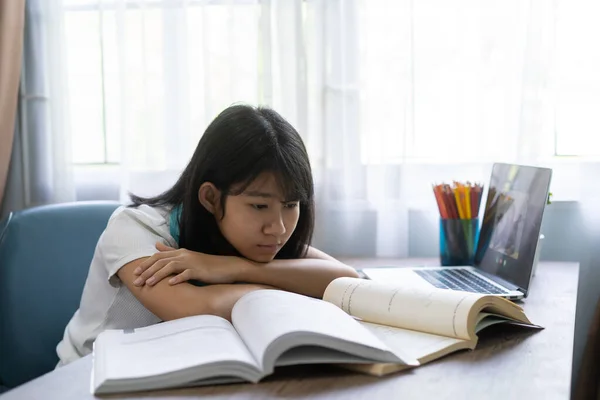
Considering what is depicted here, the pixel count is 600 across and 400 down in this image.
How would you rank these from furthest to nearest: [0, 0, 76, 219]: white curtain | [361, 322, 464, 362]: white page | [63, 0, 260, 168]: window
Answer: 1. [0, 0, 76, 219]: white curtain
2. [63, 0, 260, 168]: window
3. [361, 322, 464, 362]: white page

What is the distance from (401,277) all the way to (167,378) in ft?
2.54

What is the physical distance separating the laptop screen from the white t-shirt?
2.04 feet

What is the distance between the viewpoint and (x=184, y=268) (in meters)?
1.22

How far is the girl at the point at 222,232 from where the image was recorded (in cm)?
125

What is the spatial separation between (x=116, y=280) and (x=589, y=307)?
1.18 meters

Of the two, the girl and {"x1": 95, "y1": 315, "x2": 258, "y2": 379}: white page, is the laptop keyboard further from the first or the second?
{"x1": 95, "y1": 315, "x2": 258, "y2": 379}: white page

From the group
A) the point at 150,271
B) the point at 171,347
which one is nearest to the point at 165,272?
the point at 150,271

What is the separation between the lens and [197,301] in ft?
3.70

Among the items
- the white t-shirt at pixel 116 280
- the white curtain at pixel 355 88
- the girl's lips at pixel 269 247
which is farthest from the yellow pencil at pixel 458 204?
the white t-shirt at pixel 116 280

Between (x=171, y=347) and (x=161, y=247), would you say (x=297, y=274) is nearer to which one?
(x=161, y=247)

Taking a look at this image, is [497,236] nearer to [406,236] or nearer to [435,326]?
[406,236]

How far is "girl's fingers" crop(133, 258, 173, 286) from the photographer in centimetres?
121

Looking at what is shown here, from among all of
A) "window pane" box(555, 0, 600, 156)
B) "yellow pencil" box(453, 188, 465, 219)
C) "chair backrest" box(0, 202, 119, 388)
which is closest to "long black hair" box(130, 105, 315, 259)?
"yellow pencil" box(453, 188, 465, 219)

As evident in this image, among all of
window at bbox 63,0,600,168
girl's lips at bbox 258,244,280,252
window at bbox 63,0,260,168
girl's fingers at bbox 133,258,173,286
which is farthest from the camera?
window at bbox 63,0,260,168
